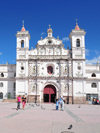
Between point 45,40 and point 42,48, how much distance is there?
2.31 m

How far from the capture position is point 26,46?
46031mm

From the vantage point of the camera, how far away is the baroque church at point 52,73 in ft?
143

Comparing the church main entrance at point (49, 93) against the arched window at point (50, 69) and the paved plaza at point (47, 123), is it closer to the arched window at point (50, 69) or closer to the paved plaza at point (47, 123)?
the arched window at point (50, 69)

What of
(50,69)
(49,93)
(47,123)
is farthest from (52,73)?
(47,123)

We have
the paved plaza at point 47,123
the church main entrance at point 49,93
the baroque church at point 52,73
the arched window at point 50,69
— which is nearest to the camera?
the paved plaza at point 47,123

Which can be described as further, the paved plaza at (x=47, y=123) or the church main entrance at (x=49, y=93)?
the church main entrance at (x=49, y=93)

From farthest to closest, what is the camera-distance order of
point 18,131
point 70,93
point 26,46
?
point 26,46 → point 70,93 → point 18,131

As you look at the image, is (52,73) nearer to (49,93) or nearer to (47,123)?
(49,93)

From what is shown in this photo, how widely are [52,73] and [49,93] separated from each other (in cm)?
509

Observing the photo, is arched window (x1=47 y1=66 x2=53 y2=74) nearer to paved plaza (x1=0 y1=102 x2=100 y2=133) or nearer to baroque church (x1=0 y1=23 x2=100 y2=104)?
baroque church (x1=0 y1=23 x2=100 y2=104)

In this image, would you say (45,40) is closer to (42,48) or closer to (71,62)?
(42,48)

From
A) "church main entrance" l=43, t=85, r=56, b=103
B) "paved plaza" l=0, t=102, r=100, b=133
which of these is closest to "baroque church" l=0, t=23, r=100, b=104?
"church main entrance" l=43, t=85, r=56, b=103

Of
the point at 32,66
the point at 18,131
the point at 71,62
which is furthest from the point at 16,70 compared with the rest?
the point at 18,131

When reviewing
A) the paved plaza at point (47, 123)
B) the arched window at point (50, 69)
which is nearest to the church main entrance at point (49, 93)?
the arched window at point (50, 69)
